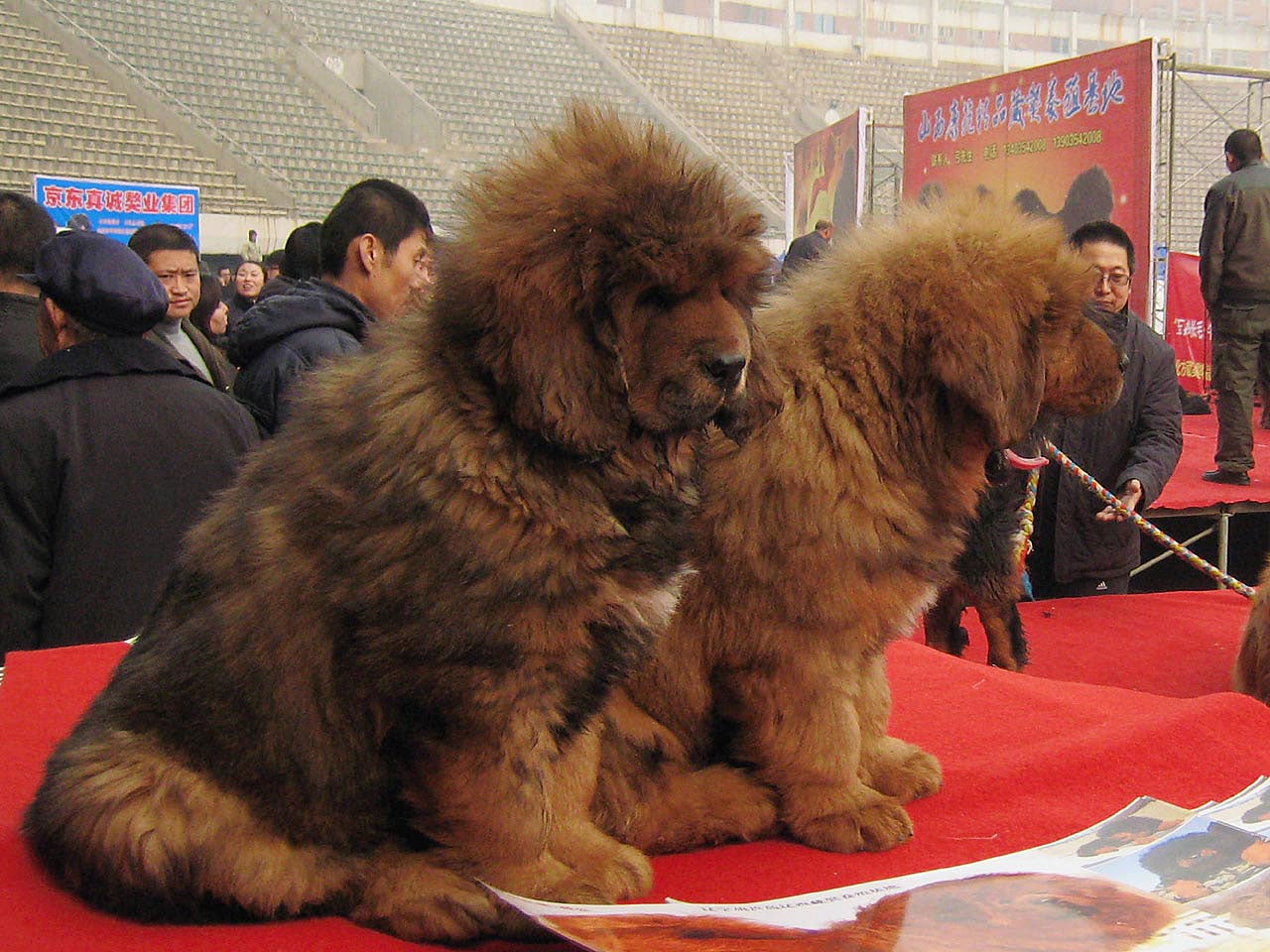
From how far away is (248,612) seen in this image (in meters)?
1.93

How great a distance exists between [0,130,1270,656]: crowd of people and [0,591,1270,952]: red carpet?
0.45 m

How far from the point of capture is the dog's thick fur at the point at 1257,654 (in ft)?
13.9

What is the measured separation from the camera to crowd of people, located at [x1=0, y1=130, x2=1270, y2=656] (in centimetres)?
367

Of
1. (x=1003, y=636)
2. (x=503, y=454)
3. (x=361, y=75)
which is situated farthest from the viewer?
(x=361, y=75)

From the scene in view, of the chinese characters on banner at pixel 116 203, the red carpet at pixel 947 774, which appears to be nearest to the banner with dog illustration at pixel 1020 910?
the red carpet at pixel 947 774

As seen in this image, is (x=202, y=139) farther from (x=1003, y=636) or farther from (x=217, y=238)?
(x=1003, y=636)

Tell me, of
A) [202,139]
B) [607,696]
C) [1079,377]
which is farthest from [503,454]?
[202,139]

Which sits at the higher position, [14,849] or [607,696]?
[607,696]

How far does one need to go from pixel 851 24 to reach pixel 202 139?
28965 millimetres

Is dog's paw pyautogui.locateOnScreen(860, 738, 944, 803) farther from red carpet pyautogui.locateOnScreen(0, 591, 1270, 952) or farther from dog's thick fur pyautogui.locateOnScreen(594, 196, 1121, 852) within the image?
dog's thick fur pyautogui.locateOnScreen(594, 196, 1121, 852)

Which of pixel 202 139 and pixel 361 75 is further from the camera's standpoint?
pixel 361 75

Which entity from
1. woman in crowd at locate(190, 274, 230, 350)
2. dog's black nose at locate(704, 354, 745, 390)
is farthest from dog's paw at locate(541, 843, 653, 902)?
woman in crowd at locate(190, 274, 230, 350)

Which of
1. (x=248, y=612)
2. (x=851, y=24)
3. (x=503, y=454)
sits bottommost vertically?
(x=248, y=612)

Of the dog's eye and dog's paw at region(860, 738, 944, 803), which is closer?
the dog's eye
